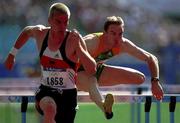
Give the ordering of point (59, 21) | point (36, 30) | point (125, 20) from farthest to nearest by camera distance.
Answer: point (125, 20), point (36, 30), point (59, 21)

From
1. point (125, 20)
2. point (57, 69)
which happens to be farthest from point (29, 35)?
point (125, 20)

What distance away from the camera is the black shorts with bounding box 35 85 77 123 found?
4.12 meters

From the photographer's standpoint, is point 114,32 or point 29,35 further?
point 114,32

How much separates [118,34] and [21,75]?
17.2 feet

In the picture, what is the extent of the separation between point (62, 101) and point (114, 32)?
88cm

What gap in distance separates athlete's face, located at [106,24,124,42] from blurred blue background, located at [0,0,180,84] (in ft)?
16.2

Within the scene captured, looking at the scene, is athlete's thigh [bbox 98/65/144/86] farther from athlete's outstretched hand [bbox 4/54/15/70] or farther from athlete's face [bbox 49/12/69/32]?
athlete's face [bbox 49/12/69/32]

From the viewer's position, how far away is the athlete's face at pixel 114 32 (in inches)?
186

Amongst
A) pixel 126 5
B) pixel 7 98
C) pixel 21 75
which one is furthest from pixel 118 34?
pixel 126 5

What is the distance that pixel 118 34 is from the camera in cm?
474

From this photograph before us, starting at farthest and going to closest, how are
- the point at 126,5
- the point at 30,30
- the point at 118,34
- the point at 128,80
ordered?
the point at 126,5
the point at 128,80
the point at 118,34
the point at 30,30

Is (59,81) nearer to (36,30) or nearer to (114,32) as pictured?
(36,30)

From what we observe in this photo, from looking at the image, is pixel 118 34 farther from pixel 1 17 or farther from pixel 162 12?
pixel 162 12

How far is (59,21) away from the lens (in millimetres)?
4004
